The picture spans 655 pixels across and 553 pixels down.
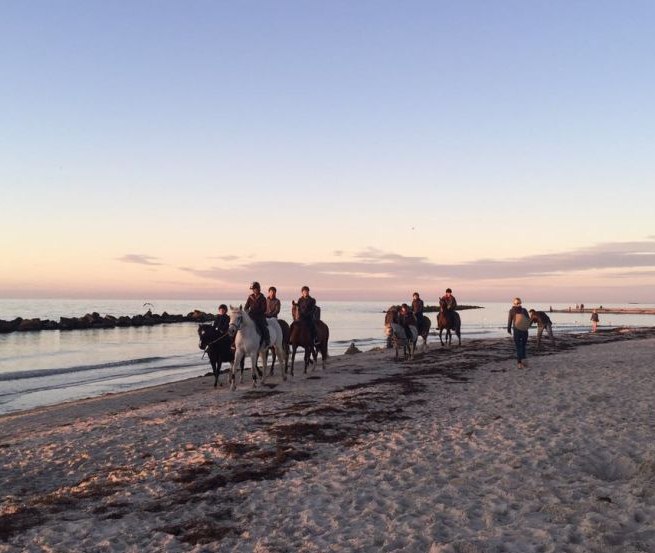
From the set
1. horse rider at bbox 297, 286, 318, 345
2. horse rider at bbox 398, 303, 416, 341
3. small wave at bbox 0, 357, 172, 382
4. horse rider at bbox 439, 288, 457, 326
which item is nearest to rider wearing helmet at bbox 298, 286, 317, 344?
horse rider at bbox 297, 286, 318, 345

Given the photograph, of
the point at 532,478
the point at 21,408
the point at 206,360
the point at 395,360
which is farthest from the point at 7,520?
the point at 206,360

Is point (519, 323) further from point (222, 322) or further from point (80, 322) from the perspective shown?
point (80, 322)

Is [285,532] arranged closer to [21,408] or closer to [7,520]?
[7,520]

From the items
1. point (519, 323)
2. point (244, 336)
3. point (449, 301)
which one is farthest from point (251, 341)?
point (449, 301)

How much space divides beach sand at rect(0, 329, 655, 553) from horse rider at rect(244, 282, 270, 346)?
257cm

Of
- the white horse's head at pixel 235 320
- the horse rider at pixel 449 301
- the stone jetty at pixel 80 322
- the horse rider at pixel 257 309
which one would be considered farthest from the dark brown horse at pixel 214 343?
the stone jetty at pixel 80 322

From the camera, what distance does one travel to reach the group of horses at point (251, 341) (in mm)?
15672

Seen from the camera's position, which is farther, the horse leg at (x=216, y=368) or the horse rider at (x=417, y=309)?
the horse rider at (x=417, y=309)

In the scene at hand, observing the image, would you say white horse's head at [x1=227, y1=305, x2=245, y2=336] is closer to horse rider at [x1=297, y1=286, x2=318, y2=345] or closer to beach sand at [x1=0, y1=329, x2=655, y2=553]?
beach sand at [x1=0, y1=329, x2=655, y2=553]

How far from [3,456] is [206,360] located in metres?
23.9

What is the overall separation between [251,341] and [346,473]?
872 centimetres

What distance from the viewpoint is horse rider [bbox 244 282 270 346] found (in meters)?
16.1

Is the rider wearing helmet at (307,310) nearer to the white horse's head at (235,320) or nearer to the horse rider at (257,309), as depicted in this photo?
the horse rider at (257,309)

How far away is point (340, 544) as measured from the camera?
529 cm
